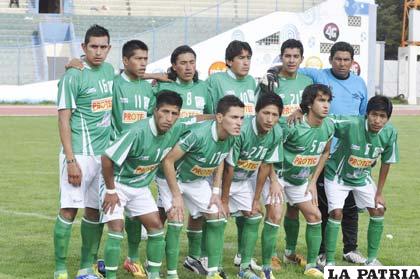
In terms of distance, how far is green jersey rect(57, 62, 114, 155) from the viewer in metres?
7.52

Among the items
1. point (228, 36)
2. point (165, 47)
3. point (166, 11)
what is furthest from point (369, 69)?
point (166, 11)

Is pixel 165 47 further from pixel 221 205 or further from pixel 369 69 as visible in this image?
pixel 221 205

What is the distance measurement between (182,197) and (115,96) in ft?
3.50

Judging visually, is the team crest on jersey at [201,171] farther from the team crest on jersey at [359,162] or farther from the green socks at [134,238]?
the team crest on jersey at [359,162]

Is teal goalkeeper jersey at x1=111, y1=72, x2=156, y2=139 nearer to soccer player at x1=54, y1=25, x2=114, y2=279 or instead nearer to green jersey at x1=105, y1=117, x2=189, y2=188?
soccer player at x1=54, y1=25, x2=114, y2=279

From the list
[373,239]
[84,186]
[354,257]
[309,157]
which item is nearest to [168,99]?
[84,186]

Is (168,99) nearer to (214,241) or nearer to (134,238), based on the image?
(214,241)

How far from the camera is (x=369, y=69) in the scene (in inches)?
1393

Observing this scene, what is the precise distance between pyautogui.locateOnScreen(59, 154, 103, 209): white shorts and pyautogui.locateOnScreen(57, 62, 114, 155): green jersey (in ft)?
0.28

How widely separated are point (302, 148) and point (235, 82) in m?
0.89

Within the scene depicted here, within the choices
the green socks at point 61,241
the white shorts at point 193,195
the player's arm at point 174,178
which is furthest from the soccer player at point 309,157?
the green socks at point 61,241

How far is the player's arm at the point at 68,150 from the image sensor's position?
7410 millimetres

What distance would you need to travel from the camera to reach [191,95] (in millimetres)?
8281

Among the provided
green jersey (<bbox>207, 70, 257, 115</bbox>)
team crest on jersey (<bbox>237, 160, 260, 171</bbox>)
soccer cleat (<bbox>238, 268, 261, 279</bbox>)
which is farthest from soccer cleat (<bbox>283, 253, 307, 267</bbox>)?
green jersey (<bbox>207, 70, 257, 115</bbox>)
